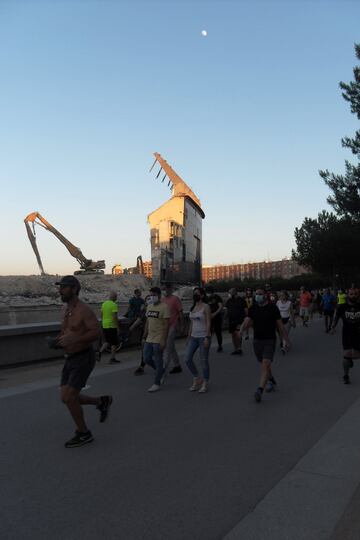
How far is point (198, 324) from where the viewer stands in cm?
833

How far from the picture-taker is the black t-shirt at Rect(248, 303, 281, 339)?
298 inches

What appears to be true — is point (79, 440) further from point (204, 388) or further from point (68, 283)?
point (204, 388)

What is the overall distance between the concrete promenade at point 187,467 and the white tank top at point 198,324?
3.12 ft

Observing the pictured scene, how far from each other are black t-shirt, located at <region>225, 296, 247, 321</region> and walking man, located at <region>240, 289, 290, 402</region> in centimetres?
532

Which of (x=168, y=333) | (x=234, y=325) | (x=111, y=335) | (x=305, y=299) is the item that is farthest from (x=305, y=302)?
(x=168, y=333)

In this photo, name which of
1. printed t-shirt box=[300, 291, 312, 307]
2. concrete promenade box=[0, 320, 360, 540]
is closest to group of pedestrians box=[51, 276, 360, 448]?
concrete promenade box=[0, 320, 360, 540]

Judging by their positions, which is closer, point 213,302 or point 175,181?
point 213,302

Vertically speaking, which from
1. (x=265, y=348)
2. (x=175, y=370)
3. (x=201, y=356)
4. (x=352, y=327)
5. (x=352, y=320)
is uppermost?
(x=352, y=320)

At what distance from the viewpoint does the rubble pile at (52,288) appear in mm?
43250

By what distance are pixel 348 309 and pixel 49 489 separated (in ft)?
19.1

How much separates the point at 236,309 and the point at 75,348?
350 inches

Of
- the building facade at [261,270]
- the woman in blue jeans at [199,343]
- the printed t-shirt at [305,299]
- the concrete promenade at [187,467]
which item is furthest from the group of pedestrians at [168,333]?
the building facade at [261,270]

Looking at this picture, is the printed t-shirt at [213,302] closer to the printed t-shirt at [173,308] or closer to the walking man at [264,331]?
the printed t-shirt at [173,308]

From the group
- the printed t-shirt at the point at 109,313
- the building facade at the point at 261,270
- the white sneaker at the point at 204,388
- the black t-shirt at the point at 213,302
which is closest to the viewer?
the white sneaker at the point at 204,388
